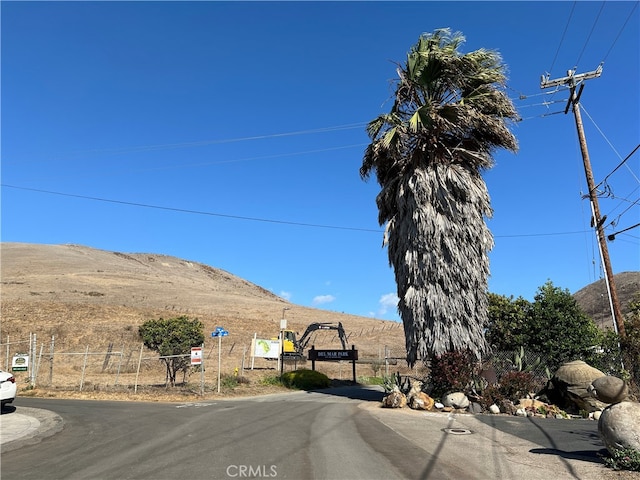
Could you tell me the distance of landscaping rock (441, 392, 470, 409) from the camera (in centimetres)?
1559

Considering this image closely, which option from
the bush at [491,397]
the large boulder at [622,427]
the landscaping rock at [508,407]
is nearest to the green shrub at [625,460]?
the large boulder at [622,427]

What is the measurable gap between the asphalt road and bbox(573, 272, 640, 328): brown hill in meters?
50.4

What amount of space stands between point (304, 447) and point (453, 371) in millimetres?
8872

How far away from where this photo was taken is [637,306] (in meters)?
21.9

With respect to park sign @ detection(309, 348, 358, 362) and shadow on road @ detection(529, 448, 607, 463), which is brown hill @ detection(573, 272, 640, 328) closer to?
park sign @ detection(309, 348, 358, 362)

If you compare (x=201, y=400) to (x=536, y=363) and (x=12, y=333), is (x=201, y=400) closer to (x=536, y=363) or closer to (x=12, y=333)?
(x=536, y=363)

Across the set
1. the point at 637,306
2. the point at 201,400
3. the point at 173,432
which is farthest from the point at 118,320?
the point at 637,306

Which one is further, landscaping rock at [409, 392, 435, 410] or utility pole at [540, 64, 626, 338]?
utility pole at [540, 64, 626, 338]

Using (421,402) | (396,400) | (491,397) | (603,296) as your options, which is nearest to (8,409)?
(396,400)

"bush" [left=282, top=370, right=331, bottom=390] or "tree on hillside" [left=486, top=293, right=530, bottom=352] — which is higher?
"tree on hillside" [left=486, top=293, right=530, bottom=352]

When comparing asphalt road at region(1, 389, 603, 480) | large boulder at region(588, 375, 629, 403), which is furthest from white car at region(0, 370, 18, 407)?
large boulder at region(588, 375, 629, 403)

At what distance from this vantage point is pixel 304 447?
9.21 metres

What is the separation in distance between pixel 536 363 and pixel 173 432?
533 inches

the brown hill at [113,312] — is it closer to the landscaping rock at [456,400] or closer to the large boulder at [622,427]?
the landscaping rock at [456,400]
